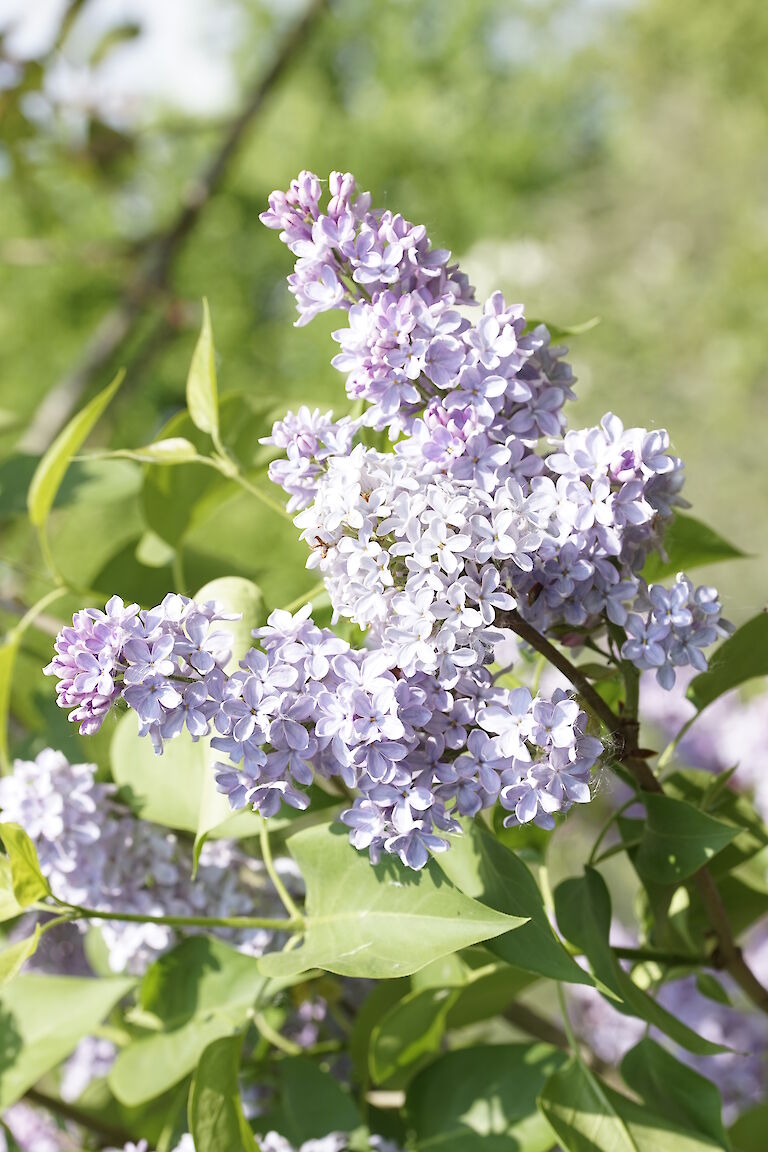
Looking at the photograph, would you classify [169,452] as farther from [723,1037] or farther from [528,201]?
[528,201]

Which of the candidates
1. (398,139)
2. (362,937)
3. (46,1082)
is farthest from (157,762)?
(398,139)

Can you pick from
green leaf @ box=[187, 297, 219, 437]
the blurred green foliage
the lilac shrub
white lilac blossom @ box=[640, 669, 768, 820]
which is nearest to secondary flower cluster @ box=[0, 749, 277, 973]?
the lilac shrub

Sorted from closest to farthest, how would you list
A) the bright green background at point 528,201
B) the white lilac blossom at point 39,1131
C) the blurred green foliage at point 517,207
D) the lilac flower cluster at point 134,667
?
the lilac flower cluster at point 134,667 → the white lilac blossom at point 39,1131 → the blurred green foliage at point 517,207 → the bright green background at point 528,201

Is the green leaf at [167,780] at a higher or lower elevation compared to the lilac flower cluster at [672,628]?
lower

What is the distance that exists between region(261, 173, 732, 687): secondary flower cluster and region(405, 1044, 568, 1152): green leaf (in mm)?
141

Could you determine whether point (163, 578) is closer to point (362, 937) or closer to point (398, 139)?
point (362, 937)

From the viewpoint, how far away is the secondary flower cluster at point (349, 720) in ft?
0.64

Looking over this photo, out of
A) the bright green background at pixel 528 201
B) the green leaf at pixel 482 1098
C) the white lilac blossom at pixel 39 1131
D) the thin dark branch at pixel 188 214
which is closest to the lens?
the green leaf at pixel 482 1098

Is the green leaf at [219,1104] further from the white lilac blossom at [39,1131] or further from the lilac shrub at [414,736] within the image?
the white lilac blossom at [39,1131]

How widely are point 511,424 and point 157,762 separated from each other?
0.14 metres

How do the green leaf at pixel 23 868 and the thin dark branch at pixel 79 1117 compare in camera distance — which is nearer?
the green leaf at pixel 23 868

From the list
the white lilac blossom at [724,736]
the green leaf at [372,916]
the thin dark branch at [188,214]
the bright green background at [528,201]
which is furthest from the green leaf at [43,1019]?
the bright green background at [528,201]

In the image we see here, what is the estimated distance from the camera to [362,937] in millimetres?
234

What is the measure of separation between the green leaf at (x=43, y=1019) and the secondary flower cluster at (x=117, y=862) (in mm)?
14
